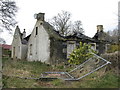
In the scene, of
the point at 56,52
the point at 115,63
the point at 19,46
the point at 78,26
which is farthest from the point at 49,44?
the point at 78,26

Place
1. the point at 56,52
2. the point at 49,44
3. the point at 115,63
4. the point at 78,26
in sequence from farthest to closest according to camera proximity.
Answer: the point at 78,26 → the point at 56,52 → the point at 49,44 → the point at 115,63

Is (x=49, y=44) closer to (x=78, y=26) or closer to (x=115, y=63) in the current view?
(x=115, y=63)

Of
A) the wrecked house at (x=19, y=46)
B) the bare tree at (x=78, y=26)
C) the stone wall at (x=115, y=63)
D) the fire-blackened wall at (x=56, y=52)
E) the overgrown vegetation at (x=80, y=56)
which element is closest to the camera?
the stone wall at (x=115, y=63)

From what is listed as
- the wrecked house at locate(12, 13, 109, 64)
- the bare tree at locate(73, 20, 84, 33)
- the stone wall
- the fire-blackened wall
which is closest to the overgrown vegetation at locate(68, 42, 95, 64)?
the fire-blackened wall

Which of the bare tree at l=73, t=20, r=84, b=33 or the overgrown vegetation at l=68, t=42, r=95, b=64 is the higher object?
the bare tree at l=73, t=20, r=84, b=33

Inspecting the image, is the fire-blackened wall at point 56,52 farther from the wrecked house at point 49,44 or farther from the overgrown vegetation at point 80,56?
the overgrown vegetation at point 80,56

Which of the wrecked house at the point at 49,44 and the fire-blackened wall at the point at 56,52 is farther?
the wrecked house at the point at 49,44

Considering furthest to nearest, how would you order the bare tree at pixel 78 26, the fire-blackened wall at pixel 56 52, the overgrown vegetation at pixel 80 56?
the bare tree at pixel 78 26 < the fire-blackened wall at pixel 56 52 < the overgrown vegetation at pixel 80 56

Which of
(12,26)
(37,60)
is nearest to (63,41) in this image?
(37,60)

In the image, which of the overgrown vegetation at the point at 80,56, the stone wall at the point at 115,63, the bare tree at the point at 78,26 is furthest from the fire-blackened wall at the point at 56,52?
the bare tree at the point at 78,26

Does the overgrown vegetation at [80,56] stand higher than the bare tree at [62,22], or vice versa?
the bare tree at [62,22]

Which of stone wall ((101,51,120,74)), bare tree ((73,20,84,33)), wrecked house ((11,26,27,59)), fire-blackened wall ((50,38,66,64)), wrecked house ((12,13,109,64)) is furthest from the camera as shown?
bare tree ((73,20,84,33))

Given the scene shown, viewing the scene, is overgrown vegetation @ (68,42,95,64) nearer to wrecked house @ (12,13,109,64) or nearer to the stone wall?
wrecked house @ (12,13,109,64)

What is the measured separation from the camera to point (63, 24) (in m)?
33.3
